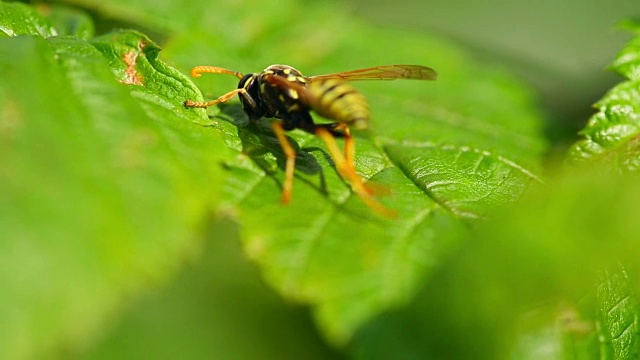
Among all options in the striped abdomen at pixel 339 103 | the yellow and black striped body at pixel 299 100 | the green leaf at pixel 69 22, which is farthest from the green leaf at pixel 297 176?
the green leaf at pixel 69 22

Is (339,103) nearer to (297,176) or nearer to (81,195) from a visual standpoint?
(297,176)

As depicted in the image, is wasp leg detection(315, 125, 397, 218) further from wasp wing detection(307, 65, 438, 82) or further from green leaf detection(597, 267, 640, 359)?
green leaf detection(597, 267, 640, 359)

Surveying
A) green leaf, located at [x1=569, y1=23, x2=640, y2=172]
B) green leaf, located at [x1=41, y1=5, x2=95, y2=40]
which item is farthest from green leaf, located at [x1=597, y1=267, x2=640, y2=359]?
green leaf, located at [x1=41, y1=5, x2=95, y2=40]

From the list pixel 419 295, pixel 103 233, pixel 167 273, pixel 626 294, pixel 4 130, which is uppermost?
pixel 4 130

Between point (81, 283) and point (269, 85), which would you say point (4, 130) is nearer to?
point (81, 283)

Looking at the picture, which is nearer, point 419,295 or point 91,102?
point 419,295

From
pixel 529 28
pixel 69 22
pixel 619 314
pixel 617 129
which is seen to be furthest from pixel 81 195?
pixel 529 28

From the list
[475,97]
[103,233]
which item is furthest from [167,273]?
[475,97]

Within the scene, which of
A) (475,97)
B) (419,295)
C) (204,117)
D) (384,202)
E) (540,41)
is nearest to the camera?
(419,295)
